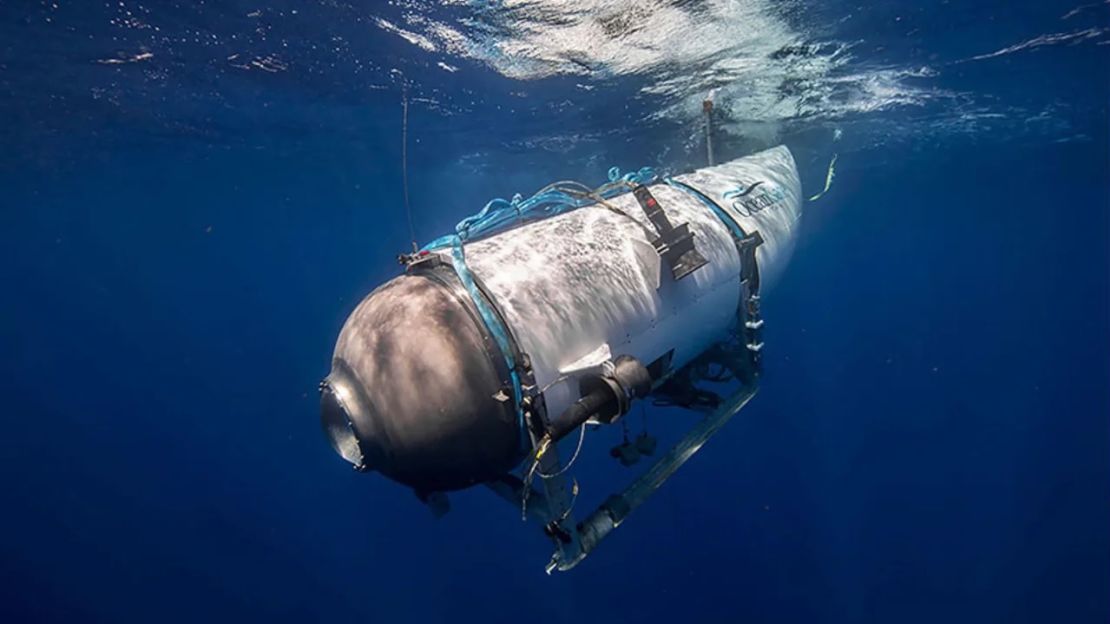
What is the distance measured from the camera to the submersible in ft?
9.47

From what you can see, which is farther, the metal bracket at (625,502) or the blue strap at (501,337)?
the metal bracket at (625,502)

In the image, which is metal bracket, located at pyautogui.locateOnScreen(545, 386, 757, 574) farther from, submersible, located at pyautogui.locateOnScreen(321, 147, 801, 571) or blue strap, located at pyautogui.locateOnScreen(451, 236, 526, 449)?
blue strap, located at pyautogui.locateOnScreen(451, 236, 526, 449)

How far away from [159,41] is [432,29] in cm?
467

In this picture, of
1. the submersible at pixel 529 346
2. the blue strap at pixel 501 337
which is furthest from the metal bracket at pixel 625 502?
the blue strap at pixel 501 337

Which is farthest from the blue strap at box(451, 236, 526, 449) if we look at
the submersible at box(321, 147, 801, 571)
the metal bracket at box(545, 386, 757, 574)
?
the metal bracket at box(545, 386, 757, 574)

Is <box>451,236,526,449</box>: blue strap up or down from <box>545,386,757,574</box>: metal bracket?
up

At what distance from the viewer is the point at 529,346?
10.0ft

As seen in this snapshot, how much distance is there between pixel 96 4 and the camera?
289 inches

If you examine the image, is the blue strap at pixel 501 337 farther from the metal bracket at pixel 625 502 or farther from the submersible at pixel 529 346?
the metal bracket at pixel 625 502

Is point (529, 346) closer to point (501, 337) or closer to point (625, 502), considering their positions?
point (501, 337)

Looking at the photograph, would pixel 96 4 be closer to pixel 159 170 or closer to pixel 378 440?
pixel 378 440

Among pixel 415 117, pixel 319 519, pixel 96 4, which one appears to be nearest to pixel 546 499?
pixel 96 4

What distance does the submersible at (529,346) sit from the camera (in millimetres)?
2887

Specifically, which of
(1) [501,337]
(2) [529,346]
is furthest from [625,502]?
(1) [501,337]
